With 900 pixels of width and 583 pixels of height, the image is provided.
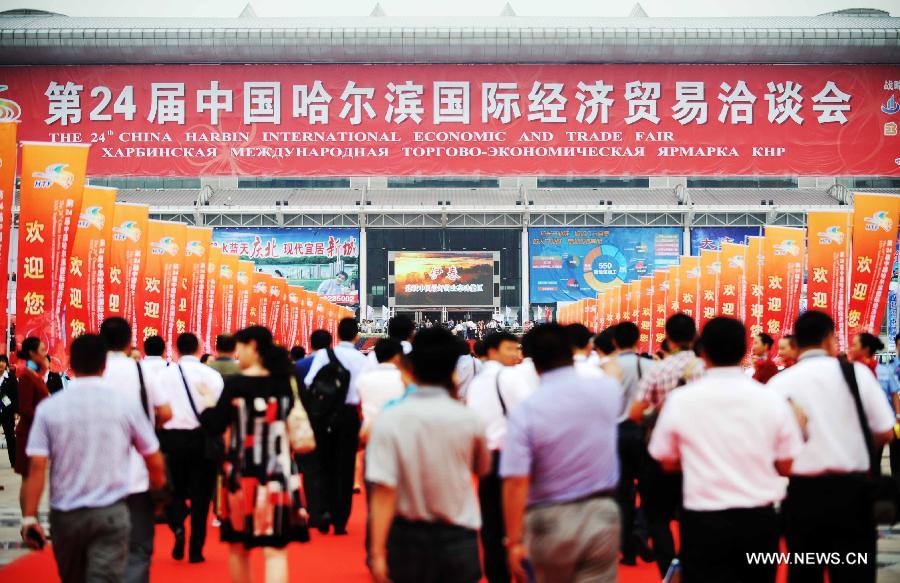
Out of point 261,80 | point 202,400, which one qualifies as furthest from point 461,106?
point 202,400

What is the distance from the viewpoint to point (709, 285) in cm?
2302

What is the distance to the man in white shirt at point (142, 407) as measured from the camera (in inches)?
198

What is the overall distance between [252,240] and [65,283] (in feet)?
98.4

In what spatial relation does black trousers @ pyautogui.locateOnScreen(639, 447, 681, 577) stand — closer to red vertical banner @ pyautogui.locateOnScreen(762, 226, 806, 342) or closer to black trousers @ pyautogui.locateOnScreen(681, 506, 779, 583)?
black trousers @ pyautogui.locateOnScreen(681, 506, 779, 583)

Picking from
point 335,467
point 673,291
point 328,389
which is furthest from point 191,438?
point 673,291

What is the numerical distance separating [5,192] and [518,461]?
7889mm

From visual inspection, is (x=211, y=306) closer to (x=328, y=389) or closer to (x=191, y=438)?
(x=328, y=389)

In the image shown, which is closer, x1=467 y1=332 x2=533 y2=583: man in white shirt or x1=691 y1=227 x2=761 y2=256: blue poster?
x1=467 y1=332 x2=533 y2=583: man in white shirt

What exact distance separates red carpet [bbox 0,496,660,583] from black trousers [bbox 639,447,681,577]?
14.8 inches

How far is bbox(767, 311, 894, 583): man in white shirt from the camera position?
14.3 ft

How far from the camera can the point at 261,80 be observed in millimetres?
37625

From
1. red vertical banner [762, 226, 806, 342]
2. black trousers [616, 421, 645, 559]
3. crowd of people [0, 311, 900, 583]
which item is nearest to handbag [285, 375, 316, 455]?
crowd of people [0, 311, 900, 583]

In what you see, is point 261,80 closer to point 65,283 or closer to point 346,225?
point 346,225

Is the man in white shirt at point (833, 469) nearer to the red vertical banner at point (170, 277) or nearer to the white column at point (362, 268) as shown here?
the red vertical banner at point (170, 277)
